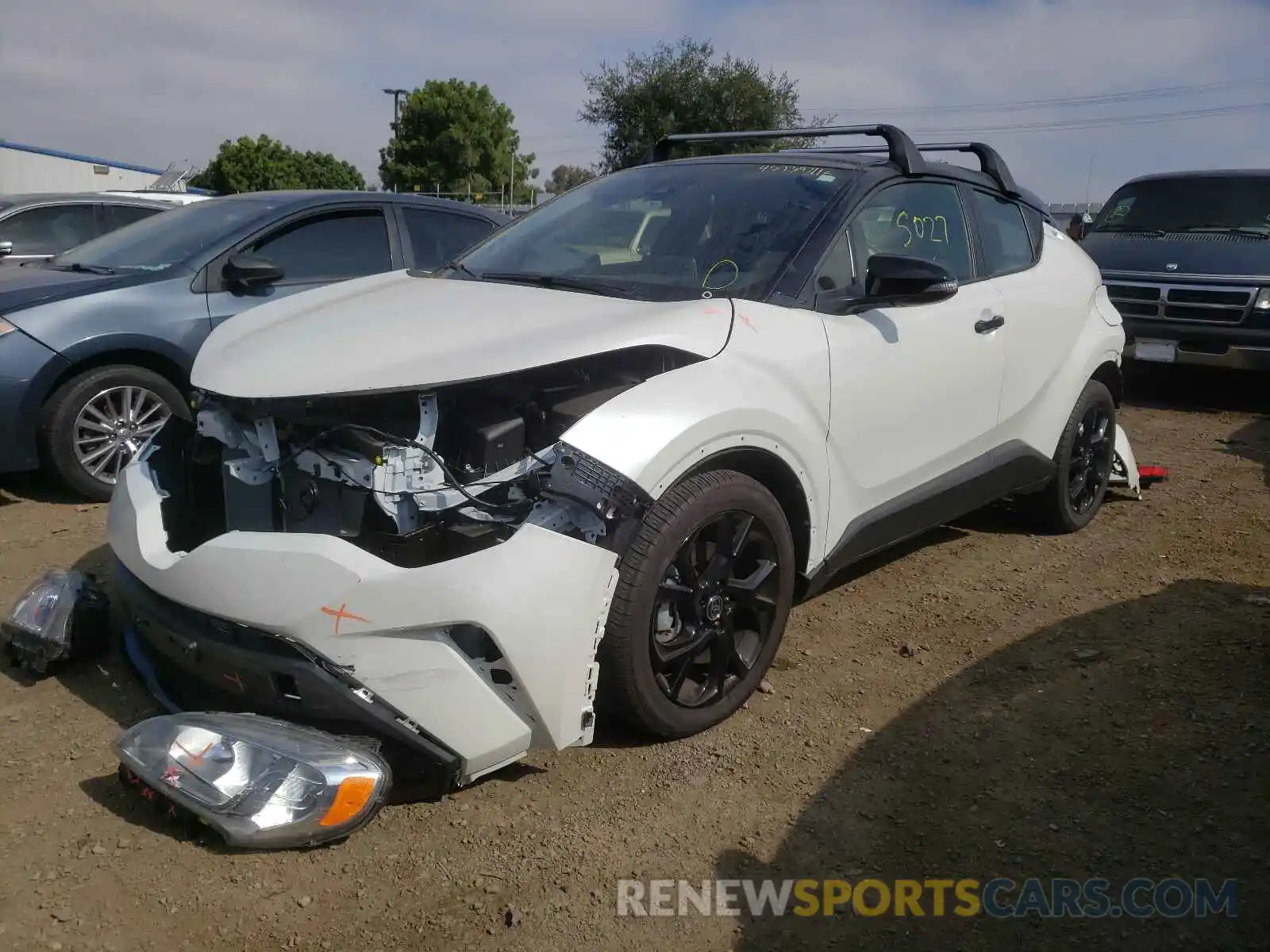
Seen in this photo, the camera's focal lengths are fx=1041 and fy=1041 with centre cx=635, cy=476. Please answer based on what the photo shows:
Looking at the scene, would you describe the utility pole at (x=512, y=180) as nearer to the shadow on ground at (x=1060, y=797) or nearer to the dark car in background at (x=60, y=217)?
the dark car in background at (x=60, y=217)

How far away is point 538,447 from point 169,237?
399 cm

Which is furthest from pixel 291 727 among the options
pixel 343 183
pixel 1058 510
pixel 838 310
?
pixel 343 183

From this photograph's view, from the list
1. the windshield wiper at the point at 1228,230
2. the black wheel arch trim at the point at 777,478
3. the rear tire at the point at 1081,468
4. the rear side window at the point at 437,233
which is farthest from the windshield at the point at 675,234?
the windshield wiper at the point at 1228,230

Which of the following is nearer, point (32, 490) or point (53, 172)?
point (32, 490)

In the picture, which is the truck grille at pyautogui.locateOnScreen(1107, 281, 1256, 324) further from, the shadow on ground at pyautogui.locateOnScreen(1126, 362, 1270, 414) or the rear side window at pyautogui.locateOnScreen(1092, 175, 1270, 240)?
the rear side window at pyautogui.locateOnScreen(1092, 175, 1270, 240)

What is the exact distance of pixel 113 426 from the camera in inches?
209

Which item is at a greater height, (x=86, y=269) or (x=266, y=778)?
(x=86, y=269)

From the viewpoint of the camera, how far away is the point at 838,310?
340 centimetres

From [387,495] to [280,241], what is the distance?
373 cm

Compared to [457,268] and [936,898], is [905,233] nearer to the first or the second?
[457,268]

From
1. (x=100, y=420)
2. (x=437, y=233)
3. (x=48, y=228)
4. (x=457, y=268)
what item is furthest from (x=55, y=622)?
(x=48, y=228)

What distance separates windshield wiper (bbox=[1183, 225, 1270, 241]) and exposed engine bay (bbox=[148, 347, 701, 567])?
7.71 metres

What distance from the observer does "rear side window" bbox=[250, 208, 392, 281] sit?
229 inches

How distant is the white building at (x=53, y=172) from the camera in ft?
112
